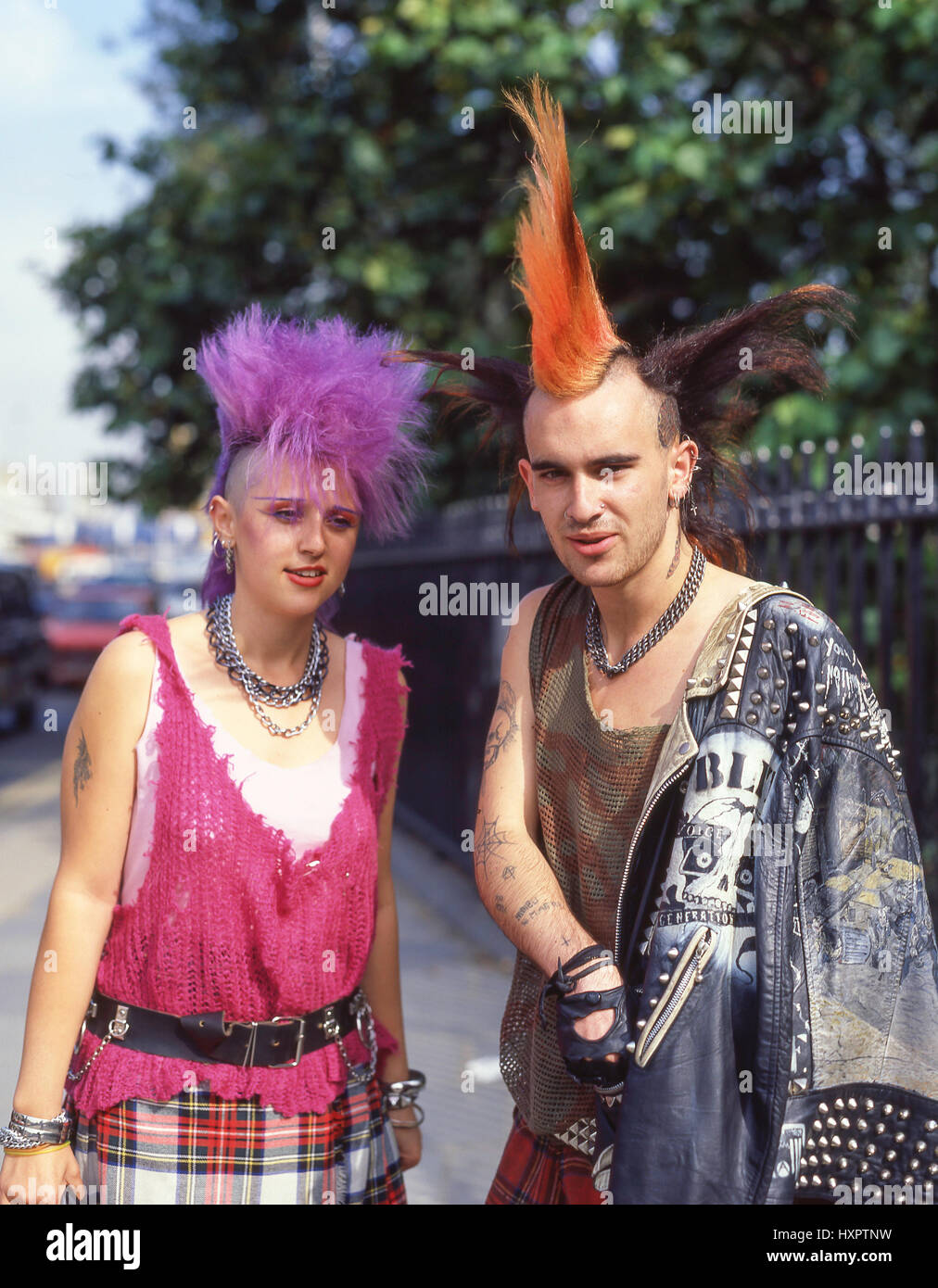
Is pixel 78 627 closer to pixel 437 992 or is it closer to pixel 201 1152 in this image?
pixel 437 992

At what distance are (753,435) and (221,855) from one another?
18.7 ft

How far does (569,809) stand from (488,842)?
0.48 feet

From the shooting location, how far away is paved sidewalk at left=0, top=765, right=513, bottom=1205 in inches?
174

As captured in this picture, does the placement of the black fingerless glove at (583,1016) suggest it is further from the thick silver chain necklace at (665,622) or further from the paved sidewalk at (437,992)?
the paved sidewalk at (437,992)

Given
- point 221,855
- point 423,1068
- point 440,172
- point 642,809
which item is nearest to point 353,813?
point 221,855

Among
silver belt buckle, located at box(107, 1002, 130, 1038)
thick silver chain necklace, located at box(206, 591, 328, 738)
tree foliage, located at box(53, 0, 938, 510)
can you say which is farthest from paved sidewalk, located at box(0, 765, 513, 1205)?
tree foliage, located at box(53, 0, 938, 510)

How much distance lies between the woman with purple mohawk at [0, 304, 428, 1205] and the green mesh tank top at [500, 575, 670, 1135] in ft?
1.12

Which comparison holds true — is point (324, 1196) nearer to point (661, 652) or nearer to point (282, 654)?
point (282, 654)

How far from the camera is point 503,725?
2271 mm

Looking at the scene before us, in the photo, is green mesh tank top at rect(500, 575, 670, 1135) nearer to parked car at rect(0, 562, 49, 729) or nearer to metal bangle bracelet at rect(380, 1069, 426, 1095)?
metal bangle bracelet at rect(380, 1069, 426, 1095)

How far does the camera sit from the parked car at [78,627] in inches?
870

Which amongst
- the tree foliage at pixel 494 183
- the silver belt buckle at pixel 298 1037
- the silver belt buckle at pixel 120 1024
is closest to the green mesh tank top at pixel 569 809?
the silver belt buckle at pixel 298 1037

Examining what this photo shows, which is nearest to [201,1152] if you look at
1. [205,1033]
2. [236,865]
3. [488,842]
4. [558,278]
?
[205,1033]

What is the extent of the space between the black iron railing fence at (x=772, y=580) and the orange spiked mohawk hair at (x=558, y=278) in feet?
1.76
